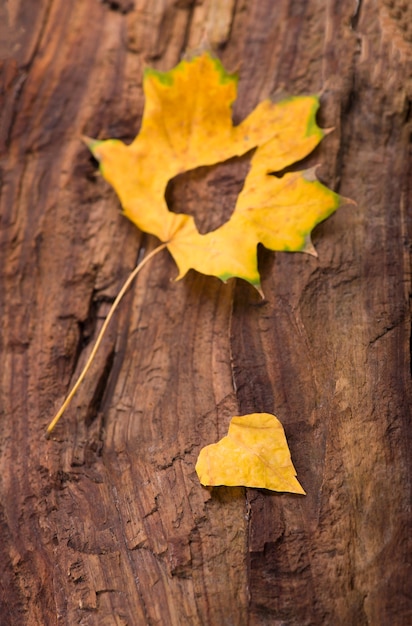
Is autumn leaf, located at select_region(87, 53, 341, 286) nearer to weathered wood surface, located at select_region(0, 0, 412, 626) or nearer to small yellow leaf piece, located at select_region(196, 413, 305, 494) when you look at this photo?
weathered wood surface, located at select_region(0, 0, 412, 626)

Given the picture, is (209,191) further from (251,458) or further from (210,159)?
(251,458)

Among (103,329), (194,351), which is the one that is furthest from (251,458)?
(103,329)

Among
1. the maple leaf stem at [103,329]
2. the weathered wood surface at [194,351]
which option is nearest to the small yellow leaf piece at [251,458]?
the weathered wood surface at [194,351]

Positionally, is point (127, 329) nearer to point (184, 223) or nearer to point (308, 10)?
point (184, 223)

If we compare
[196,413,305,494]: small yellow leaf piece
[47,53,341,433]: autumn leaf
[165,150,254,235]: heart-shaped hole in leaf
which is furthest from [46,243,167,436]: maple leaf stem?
[196,413,305,494]: small yellow leaf piece

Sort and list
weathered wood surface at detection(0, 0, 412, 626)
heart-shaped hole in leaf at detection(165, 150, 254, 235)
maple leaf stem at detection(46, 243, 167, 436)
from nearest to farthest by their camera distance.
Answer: weathered wood surface at detection(0, 0, 412, 626)
maple leaf stem at detection(46, 243, 167, 436)
heart-shaped hole in leaf at detection(165, 150, 254, 235)
